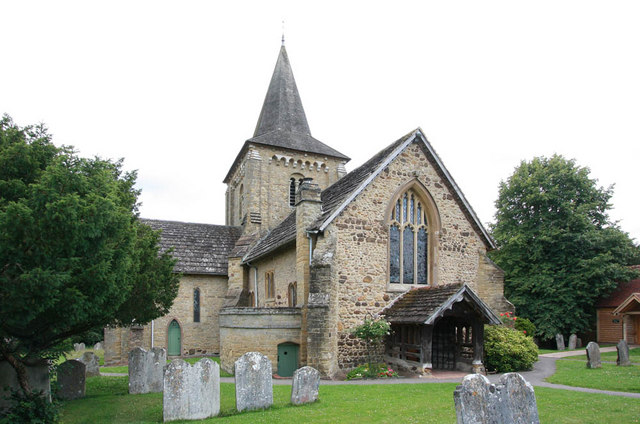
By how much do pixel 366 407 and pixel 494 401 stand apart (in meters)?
5.03

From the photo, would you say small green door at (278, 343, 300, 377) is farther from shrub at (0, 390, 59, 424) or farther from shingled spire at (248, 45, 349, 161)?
shingled spire at (248, 45, 349, 161)

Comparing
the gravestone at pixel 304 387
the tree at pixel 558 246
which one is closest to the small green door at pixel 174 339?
the gravestone at pixel 304 387

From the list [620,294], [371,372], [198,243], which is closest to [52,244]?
[371,372]

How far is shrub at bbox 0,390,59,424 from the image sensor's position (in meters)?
10.7

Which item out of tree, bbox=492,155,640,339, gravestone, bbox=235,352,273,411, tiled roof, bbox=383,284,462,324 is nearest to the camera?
gravestone, bbox=235,352,273,411

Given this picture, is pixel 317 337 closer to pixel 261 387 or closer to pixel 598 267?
pixel 261 387

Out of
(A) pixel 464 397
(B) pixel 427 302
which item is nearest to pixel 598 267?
(B) pixel 427 302

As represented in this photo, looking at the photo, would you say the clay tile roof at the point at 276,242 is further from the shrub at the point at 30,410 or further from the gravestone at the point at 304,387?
the shrub at the point at 30,410

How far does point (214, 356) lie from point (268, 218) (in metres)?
9.11

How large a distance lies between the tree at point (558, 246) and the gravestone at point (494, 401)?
1104 inches

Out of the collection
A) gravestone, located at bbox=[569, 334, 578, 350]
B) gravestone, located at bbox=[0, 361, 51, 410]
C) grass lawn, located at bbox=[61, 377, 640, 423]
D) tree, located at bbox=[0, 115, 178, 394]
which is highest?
tree, located at bbox=[0, 115, 178, 394]

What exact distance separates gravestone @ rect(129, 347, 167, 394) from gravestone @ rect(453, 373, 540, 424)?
1118 centimetres

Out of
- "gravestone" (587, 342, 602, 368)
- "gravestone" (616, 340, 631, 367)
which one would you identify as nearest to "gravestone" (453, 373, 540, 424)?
"gravestone" (587, 342, 602, 368)

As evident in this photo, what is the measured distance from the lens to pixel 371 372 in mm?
17875
